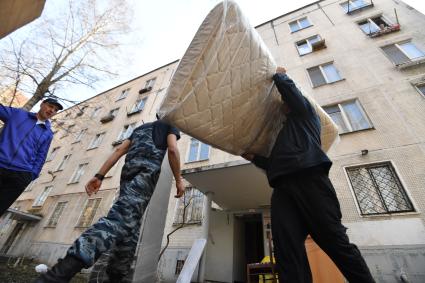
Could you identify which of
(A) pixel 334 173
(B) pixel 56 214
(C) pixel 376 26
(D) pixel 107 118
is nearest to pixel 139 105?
(D) pixel 107 118

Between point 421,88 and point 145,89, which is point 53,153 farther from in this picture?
point 421,88

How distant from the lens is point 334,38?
33.3ft

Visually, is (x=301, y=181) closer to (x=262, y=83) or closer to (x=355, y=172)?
(x=262, y=83)

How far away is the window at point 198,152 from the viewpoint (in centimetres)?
959

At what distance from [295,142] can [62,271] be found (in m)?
1.59

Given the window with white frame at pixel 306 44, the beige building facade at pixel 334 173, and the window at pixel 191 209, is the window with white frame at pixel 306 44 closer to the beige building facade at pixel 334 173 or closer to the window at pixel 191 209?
the beige building facade at pixel 334 173

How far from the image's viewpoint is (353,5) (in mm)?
11227

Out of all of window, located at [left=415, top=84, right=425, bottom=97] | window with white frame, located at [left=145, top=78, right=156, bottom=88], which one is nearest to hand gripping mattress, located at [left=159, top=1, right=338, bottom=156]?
window, located at [left=415, top=84, right=425, bottom=97]

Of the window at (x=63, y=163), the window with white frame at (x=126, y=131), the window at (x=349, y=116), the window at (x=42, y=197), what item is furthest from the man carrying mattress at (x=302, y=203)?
the window at (x=63, y=163)

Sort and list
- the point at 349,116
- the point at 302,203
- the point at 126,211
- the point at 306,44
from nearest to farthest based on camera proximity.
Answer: the point at 302,203 → the point at 126,211 → the point at 349,116 → the point at 306,44

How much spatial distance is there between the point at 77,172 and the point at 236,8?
15897 millimetres

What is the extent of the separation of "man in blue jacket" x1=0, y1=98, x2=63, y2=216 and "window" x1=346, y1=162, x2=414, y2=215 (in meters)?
7.03

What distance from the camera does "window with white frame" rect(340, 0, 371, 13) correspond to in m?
10.8

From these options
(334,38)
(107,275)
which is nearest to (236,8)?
(107,275)
